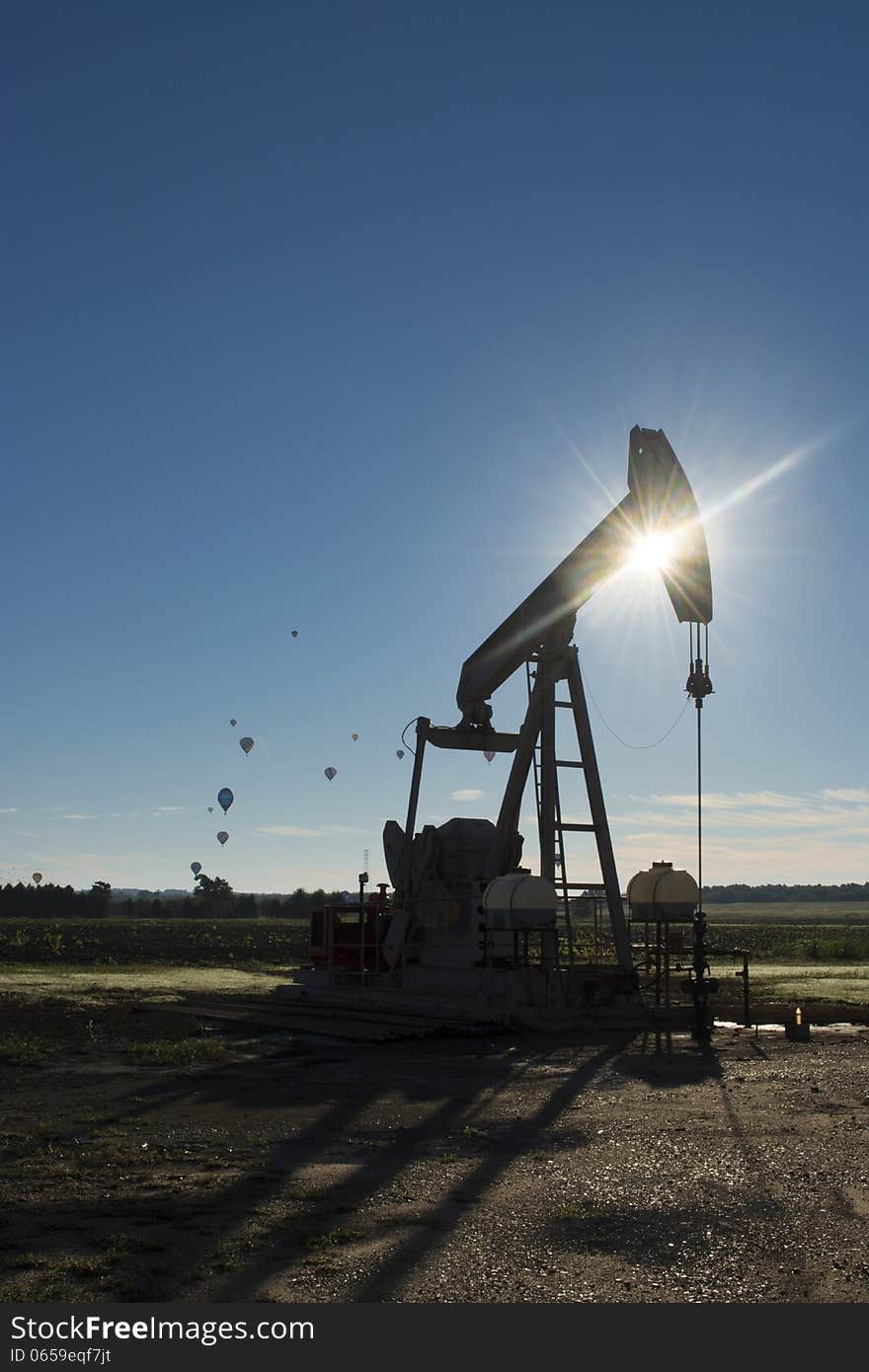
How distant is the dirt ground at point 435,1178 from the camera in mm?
6426

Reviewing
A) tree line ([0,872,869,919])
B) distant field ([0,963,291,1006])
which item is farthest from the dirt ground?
tree line ([0,872,869,919])

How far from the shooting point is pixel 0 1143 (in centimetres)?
1005

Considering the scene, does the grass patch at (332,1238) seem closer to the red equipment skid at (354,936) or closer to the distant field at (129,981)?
the red equipment skid at (354,936)

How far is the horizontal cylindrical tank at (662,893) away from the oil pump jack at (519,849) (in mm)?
444

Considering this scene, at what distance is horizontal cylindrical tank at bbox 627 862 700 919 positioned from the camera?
806 inches

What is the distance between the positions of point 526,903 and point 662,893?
2.61 m

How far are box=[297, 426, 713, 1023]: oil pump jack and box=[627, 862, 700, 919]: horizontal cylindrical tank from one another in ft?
1.46

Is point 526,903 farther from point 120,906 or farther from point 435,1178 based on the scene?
point 120,906

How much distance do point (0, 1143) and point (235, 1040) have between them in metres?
8.86

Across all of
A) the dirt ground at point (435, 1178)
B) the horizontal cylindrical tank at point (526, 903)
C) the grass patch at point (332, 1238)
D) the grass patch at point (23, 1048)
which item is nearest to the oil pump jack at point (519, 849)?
the horizontal cylindrical tank at point (526, 903)

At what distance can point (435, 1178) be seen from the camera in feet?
29.5

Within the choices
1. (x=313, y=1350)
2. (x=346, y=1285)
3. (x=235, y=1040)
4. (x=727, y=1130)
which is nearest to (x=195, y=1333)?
(x=313, y=1350)

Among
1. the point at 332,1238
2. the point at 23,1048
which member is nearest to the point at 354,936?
the point at 23,1048

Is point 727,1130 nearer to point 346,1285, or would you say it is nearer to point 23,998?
point 346,1285
